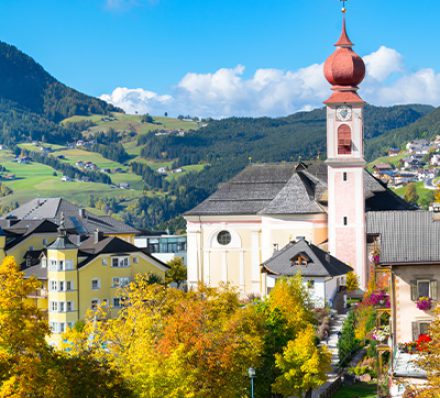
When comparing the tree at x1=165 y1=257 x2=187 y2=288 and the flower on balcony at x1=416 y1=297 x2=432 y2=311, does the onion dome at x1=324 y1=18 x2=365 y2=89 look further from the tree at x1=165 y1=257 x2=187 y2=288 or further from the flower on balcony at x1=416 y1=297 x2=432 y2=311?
the flower on balcony at x1=416 y1=297 x2=432 y2=311

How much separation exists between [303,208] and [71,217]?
1546 inches

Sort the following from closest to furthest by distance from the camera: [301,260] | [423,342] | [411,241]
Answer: [423,342] < [411,241] < [301,260]

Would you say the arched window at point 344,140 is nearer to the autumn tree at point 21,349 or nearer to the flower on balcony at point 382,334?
the flower on balcony at point 382,334

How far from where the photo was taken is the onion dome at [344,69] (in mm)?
82750

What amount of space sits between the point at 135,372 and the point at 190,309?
28.0 ft

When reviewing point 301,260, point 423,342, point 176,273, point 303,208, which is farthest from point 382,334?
point 176,273

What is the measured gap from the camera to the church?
8275 cm

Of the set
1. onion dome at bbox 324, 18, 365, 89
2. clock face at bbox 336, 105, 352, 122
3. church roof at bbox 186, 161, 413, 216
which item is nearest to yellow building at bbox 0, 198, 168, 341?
church roof at bbox 186, 161, 413, 216

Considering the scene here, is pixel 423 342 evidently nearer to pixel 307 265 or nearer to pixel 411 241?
pixel 411 241

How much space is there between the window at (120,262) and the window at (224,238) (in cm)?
799

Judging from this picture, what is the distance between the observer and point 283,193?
8738cm

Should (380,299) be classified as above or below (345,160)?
below

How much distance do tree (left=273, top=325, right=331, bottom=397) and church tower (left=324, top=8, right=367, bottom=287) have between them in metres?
29.3

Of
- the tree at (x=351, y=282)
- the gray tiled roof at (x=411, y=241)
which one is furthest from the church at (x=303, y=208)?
the gray tiled roof at (x=411, y=241)
